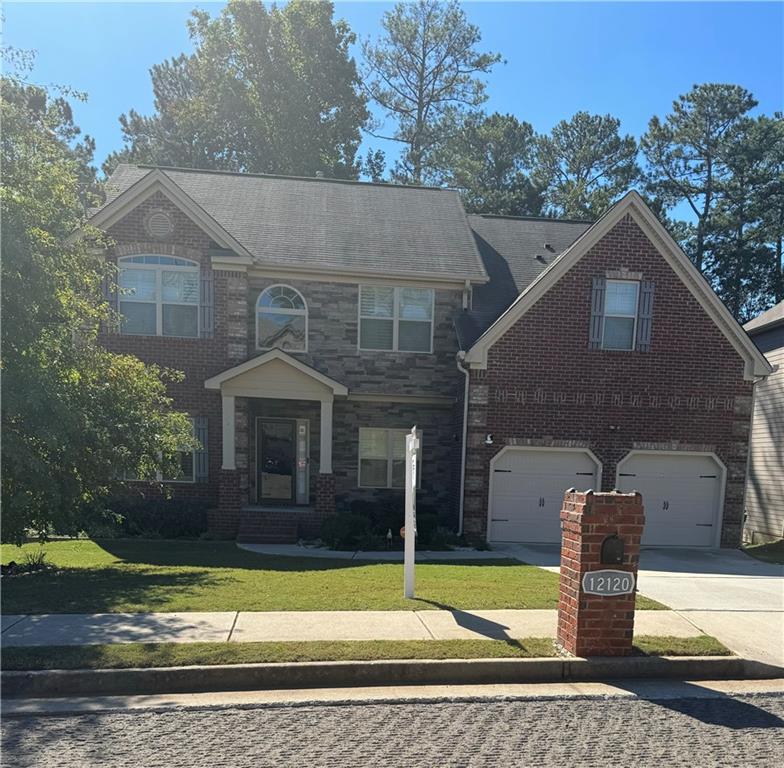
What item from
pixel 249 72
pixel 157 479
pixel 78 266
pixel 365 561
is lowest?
pixel 365 561

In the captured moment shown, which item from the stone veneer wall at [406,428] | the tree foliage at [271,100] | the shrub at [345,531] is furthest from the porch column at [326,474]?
the tree foliage at [271,100]

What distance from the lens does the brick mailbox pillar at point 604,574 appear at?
523cm

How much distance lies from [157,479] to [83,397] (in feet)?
14.4

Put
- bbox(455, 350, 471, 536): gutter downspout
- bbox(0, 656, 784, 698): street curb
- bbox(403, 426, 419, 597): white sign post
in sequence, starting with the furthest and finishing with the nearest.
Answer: bbox(455, 350, 471, 536): gutter downspout
bbox(403, 426, 419, 597): white sign post
bbox(0, 656, 784, 698): street curb

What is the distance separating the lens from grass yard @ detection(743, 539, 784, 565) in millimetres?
11758

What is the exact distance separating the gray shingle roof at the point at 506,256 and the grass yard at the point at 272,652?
7957mm

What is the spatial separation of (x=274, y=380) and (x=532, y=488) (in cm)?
597

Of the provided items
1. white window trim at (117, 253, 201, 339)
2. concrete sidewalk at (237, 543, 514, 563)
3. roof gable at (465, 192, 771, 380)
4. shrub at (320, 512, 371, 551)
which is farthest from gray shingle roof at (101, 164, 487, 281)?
concrete sidewalk at (237, 543, 514, 563)

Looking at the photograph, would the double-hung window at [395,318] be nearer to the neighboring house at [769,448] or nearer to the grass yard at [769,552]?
the grass yard at [769,552]

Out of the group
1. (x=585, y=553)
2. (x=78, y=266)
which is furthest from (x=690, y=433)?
(x=78, y=266)

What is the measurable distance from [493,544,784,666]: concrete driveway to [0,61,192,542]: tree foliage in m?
7.28

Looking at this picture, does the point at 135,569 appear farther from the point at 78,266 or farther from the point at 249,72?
the point at 249,72

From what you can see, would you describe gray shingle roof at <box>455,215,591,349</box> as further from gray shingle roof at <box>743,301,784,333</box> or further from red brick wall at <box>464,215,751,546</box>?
gray shingle roof at <box>743,301,784,333</box>

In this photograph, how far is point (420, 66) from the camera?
36875 millimetres
